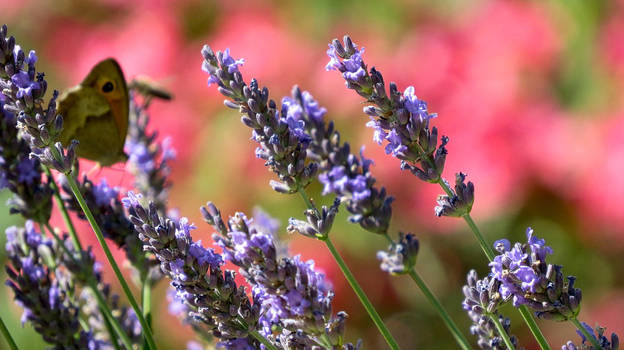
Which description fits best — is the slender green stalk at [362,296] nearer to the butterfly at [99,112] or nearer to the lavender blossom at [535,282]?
the lavender blossom at [535,282]

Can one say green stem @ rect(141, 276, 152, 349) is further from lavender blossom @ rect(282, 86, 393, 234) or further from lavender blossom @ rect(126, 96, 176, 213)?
lavender blossom @ rect(282, 86, 393, 234)

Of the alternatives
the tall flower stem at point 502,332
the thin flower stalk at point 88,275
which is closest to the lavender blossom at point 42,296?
the thin flower stalk at point 88,275

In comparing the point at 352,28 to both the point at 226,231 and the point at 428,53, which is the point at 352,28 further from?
the point at 226,231

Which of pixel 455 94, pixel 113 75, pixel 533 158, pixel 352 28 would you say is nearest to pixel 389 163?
pixel 455 94

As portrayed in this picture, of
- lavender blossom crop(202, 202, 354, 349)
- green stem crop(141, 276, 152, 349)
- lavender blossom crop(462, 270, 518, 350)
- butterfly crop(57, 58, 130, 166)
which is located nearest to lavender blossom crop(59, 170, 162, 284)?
green stem crop(141, 276, 152, 349)

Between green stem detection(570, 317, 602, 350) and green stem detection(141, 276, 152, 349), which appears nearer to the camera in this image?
green stem detection(570, 317, 602, 350)

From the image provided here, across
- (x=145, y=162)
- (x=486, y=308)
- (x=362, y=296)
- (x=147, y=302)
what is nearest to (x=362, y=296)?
(x=362, y=296)
